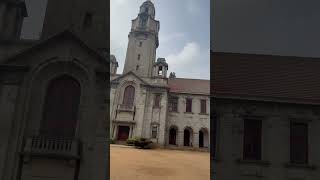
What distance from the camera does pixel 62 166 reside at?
1038 centimetres

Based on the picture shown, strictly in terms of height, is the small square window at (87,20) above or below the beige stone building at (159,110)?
above

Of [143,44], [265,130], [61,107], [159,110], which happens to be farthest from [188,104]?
[61,107]

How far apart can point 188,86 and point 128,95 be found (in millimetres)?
7844

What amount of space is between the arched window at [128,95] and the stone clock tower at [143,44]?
223 inches

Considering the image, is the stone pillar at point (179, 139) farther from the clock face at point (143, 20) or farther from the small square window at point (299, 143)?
the small square window at point (299, 143)

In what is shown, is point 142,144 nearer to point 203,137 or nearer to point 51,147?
point 203,137

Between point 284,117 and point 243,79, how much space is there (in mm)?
2590

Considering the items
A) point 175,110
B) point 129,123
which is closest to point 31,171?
point 129,123

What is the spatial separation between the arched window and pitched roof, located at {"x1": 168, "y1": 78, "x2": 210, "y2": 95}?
4570mm

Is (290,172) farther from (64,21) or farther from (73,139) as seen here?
(64,21)

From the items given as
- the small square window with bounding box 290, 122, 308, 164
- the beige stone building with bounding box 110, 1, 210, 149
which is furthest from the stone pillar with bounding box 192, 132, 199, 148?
the small square window with bounding box 290, 122, 308, 164

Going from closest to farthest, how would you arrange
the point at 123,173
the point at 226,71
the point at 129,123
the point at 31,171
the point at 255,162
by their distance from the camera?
the point at 31,171 < the point at 255,162 < the point at 123,173 < the point at 226,71 < the point at 129,123

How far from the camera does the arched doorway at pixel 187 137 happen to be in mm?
33769

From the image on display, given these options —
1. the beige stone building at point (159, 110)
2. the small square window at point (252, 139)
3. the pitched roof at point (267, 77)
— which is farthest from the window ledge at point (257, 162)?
the beige stone building at point (159, 110)
